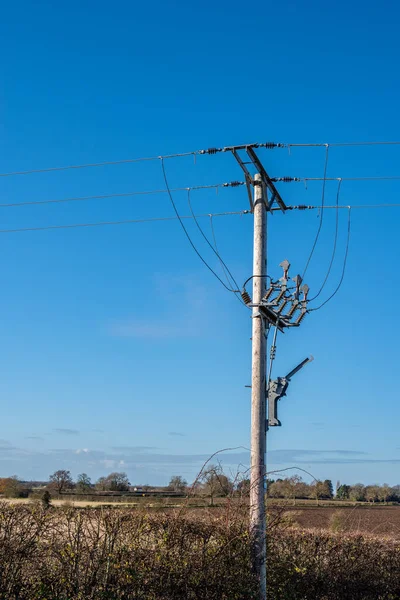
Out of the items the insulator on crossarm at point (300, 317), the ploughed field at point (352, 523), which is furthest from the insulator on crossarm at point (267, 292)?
the ploughed field at point (352, 523)

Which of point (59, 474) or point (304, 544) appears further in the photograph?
point (59, 474)

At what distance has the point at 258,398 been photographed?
1012cm

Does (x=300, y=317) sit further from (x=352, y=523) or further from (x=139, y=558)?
(x=139, y=558)

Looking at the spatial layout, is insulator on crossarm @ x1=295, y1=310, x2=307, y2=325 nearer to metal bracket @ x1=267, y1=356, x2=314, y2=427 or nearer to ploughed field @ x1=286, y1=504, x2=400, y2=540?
metal bracket @ x1=267, y1=356, x2=314, y2=427

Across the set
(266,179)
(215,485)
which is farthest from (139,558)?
(266,179)

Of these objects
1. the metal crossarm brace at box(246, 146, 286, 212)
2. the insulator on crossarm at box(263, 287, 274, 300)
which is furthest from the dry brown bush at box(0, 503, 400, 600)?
the metal crossarm brace at box(246, 146, 286, 212)

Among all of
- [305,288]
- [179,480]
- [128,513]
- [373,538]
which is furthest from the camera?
[179,480]

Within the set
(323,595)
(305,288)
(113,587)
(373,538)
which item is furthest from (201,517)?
(373,538)

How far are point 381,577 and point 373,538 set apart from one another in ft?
4.11

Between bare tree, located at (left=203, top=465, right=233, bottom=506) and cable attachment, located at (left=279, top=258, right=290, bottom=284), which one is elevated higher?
cable attachment, located at (left=279, top=258, right=290, bottom=284)

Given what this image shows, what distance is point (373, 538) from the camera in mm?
13430

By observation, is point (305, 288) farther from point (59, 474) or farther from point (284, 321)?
point (59, 474)

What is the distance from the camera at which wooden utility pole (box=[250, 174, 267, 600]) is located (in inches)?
368

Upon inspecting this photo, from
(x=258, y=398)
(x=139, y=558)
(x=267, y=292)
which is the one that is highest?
(x=267, y=292)
